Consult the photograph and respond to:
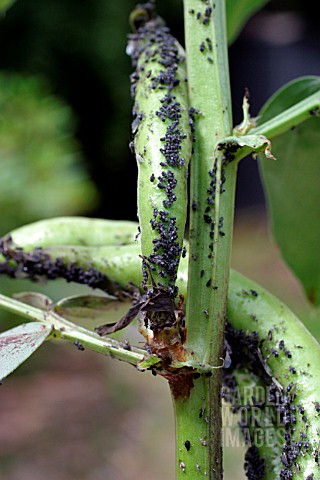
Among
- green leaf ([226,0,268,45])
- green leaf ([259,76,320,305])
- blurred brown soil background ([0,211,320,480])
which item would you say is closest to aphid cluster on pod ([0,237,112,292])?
green leaf ([259,76,320,305])

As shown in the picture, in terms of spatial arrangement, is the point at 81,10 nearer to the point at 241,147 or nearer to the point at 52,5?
the point at 52,5

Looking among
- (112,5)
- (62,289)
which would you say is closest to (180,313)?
(62,289)

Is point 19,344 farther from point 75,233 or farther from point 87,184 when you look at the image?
point 87,184

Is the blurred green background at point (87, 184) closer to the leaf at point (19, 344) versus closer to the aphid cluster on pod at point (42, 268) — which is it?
the aphid cluster on pod at point (42, 268)

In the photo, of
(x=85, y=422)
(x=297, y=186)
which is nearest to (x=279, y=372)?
(x=297, y=186)

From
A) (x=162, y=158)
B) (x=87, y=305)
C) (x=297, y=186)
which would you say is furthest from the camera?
(x=297, y=186)

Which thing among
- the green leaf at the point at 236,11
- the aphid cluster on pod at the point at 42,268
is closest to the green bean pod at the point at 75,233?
the aphid cluster on pod at the point at 42,268

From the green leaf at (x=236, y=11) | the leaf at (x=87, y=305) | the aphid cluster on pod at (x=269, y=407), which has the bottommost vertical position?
the aphid cluster on pod at (x=269, y=407)
